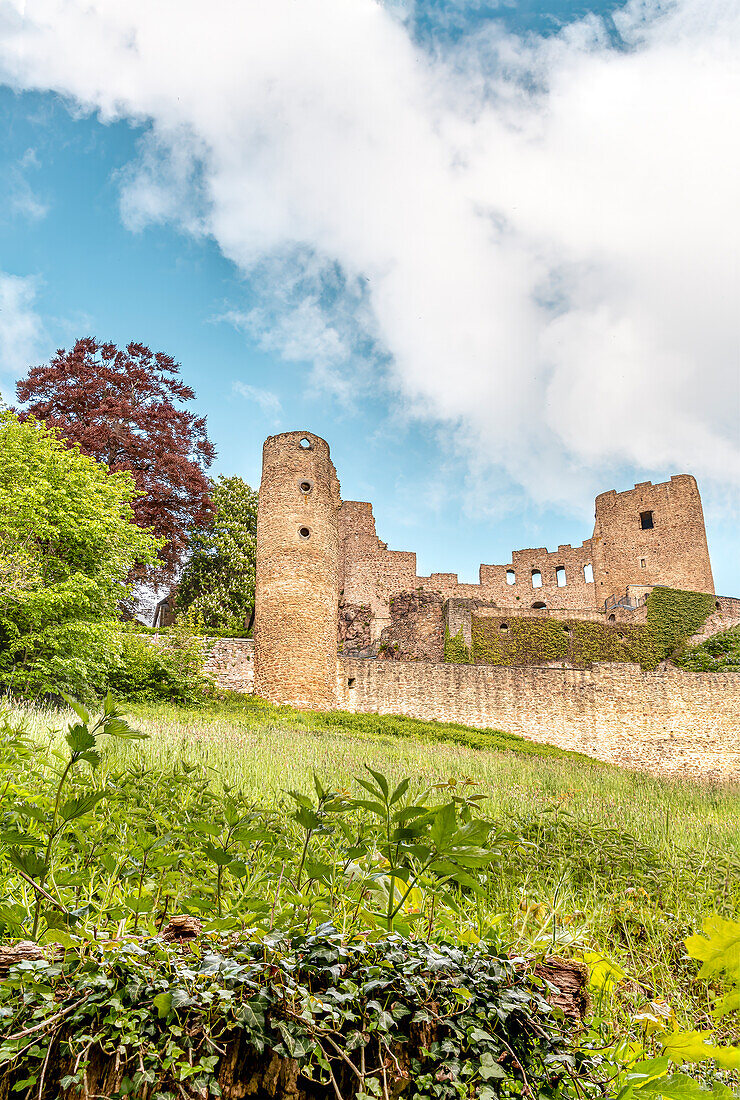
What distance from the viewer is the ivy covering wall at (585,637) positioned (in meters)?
27.0

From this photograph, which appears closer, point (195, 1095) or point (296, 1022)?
point (195, 1095)

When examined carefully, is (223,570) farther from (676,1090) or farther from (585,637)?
(676,1090)

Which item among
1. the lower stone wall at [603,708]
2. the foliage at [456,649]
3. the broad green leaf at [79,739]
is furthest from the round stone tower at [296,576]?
the broad green leaf at [79,739]

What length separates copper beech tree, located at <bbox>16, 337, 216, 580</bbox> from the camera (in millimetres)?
23453

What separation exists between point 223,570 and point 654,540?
26193mm

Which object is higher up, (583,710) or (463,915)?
(583,710)

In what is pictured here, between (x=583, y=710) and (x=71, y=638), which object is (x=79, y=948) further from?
(x=583, y=710)

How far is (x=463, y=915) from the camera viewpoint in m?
2.52

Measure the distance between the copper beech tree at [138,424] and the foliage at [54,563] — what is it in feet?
23.7

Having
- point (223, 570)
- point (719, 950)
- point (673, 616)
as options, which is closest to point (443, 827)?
point (719, 950)

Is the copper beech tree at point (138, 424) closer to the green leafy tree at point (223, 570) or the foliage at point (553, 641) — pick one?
the green leafy tree at point (223, 570)

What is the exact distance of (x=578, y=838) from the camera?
15.4 feet

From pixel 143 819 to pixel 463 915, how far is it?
Result: 181 cm

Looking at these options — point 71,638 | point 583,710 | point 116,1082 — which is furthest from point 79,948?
point 583,710
